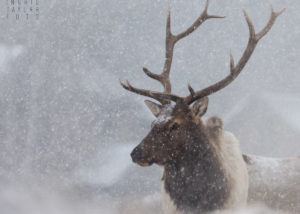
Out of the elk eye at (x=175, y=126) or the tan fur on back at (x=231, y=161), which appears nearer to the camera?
the elk eye at (x=175, y=126)

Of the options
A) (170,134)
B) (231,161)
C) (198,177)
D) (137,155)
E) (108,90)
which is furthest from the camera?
(108,90)

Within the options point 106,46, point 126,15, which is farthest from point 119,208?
point 126,15

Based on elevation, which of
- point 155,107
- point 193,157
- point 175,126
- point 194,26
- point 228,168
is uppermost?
point 194,26

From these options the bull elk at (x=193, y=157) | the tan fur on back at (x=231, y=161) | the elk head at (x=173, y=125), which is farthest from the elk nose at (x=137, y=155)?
the tan fur on back at (x=231, y=161)

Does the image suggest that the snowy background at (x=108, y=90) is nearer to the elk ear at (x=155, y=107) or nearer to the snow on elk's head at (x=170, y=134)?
the elk ear at (x=155, y=107)

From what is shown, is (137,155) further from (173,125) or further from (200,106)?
(200,106)

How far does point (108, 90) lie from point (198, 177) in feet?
20.1

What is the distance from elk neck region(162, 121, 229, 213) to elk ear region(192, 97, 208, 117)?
0.42ft

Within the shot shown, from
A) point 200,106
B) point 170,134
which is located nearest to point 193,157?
point 170,134

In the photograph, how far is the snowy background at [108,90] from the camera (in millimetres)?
8773

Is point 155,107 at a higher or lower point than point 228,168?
higher

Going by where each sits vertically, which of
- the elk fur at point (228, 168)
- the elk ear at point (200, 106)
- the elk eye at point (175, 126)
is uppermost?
the elk ear at point (200, 106)

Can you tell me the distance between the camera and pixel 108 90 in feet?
33.2

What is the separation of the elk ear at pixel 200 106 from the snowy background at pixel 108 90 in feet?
12.4
